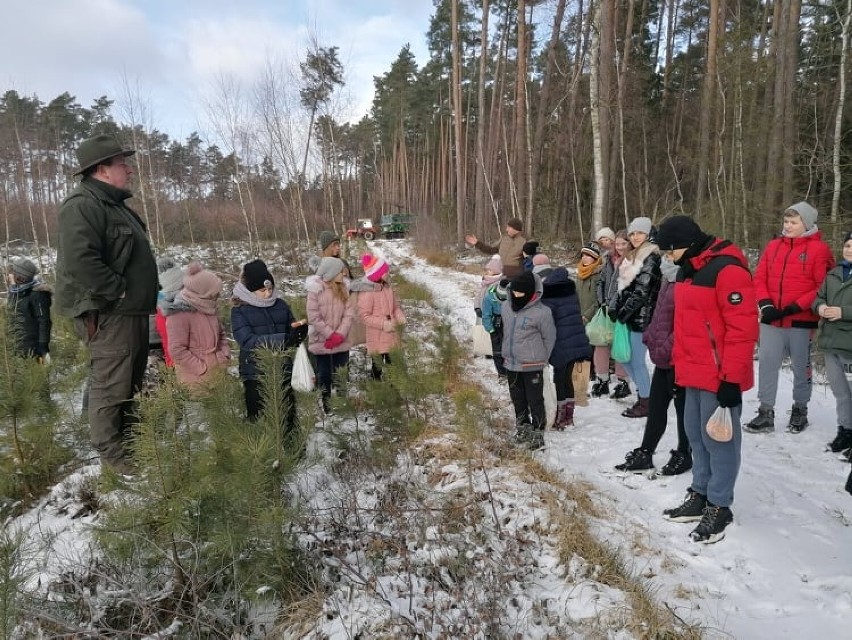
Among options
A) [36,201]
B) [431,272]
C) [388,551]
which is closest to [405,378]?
[388,551]

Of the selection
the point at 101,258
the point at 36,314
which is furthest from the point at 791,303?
the point at 36,314

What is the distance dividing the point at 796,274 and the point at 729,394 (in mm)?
2108

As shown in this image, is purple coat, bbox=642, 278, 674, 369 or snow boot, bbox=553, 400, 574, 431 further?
snow boot, bbox=553, 400, 574, 431

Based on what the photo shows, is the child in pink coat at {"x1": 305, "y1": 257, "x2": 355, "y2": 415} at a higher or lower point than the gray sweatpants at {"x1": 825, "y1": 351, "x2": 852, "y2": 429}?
higher

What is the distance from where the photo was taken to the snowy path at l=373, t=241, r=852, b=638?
7.50ft

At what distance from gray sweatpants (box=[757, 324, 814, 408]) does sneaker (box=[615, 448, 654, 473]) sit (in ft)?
4.93

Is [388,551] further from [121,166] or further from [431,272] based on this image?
[431,272]

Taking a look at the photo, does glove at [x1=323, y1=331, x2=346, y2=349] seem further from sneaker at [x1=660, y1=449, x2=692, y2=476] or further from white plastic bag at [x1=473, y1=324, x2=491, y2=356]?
sneaker at [x1=660, y1=449, x2=692, y2=476]

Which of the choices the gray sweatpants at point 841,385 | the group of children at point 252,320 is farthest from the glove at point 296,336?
the gray sweatpants at point 841,385

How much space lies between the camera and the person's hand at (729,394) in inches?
103

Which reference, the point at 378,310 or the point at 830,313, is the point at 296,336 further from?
the point at 830,313

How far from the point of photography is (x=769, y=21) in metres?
16.4

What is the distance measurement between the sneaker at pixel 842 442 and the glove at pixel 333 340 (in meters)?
4.43

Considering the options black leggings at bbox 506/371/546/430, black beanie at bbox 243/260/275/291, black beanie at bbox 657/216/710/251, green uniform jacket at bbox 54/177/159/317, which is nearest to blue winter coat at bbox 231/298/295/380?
black beanie at bbox 243/260/275/291
